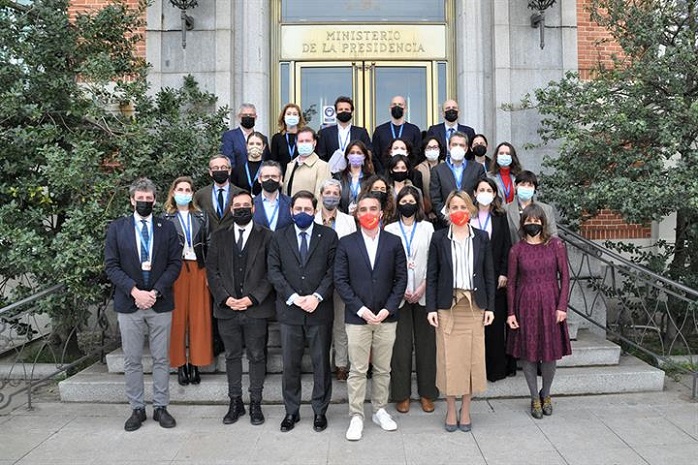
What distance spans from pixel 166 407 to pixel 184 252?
4.71 feet

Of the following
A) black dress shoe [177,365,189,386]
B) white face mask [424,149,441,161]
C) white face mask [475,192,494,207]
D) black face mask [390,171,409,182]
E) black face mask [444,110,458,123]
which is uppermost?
black face mask [444,110,458,123]

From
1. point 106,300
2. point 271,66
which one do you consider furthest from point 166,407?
point 271,66

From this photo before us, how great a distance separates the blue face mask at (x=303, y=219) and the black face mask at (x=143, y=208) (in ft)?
4.31

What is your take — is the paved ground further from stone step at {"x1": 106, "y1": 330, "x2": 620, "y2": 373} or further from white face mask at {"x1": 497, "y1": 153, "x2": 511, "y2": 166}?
white face mask at {"x1": 497, "y1": 153, "x2": 511, "y2": 166}

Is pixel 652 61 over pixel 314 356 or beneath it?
over

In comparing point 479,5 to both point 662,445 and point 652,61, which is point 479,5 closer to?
point 652,61

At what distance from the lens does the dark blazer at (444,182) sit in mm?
5906

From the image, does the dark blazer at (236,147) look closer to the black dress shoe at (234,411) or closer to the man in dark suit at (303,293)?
the man in dark suit at (303,293)

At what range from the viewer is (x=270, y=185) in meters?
5.48

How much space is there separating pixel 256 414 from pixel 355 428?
943 mm

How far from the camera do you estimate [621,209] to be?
648cm

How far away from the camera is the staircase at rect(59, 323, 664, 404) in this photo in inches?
228

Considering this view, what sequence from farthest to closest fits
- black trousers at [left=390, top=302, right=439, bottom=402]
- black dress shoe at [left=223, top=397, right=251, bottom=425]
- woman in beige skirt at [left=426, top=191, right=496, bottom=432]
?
black trousers at [left=390, top=302, right=439, bottom=402], black dress shoe at [left=223, top=397, right=251, bottom=425], woman in beige skirt at [left=426, top=191, right=496, bottom=432]

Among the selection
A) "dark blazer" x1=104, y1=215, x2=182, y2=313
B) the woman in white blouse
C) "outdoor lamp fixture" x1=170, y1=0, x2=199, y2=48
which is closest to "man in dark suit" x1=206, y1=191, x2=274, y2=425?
"dark blazer" x1=104, y1=215, x2=182, y2=313
